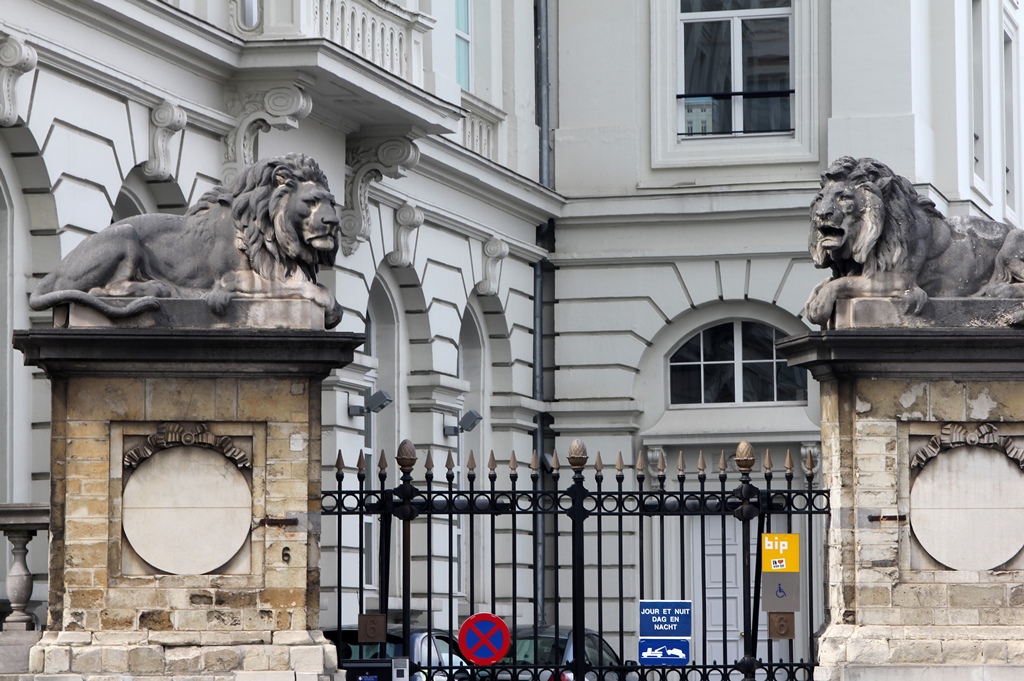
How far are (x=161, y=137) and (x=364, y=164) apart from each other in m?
3.93

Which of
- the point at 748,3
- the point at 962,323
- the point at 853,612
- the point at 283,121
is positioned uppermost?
the point at 748,3

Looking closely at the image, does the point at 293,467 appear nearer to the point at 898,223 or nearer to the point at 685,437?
the point at 898,223

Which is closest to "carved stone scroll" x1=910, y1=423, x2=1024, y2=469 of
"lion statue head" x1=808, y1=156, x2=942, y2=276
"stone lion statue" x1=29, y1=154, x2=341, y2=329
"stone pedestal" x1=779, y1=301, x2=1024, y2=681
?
"stone pedestal" x1=779, y1=301, x2=1024, y2=681

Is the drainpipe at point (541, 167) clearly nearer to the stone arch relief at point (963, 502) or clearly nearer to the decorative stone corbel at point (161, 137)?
the decorative stone corbel at point (161, 137)

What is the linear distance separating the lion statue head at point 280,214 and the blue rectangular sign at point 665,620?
3.52 m

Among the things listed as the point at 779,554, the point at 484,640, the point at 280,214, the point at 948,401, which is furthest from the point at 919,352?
the point at 280,214

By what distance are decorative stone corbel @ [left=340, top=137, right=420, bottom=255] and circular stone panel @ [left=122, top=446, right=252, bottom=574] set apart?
9522 mm

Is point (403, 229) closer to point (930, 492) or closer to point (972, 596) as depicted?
point (930, 492)

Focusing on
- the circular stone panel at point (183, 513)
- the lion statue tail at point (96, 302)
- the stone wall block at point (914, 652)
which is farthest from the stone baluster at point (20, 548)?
the stone wall block at point (914, 652)

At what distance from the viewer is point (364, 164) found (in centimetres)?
2306

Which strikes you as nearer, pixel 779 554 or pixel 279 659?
pixel 279 659

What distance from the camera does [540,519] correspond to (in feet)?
89.5

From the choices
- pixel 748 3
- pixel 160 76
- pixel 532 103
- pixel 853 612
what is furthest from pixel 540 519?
pixel 853 612

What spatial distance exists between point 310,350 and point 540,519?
14.1 m
